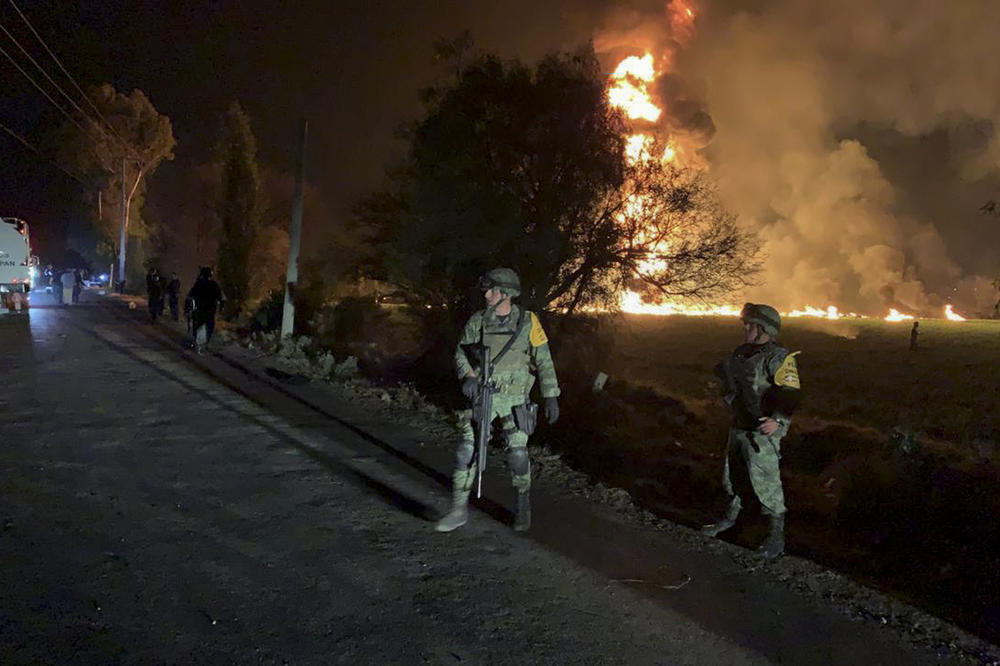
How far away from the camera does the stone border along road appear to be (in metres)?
3.87

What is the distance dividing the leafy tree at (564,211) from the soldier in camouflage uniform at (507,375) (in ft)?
41.7

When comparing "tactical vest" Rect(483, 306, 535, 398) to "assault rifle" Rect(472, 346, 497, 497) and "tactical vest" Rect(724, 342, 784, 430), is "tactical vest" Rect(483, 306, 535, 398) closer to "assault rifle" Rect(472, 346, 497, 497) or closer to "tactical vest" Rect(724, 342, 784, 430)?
"assault rifle" Rect(472, 346, 497, 497)

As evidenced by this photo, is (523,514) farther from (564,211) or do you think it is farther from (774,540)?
(564,211)

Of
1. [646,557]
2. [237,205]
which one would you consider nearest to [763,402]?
[646,557]

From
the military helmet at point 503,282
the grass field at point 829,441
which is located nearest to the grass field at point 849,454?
the grass field at point 829,441

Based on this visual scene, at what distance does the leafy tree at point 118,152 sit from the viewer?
1918 inches

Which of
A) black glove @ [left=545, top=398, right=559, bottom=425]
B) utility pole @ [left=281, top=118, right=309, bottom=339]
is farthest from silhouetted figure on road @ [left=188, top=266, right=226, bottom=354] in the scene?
black glove @ [left=545, top=398, right=559, bottom=425]

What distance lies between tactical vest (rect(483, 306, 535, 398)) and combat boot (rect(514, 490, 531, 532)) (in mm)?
769

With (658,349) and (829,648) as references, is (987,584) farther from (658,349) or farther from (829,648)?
(658,349)

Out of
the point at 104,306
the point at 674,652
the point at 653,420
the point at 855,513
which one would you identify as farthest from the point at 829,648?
the point at 104,306

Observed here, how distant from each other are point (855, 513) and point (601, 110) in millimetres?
13065

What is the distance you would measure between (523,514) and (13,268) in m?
24.8

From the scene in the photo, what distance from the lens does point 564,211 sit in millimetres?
18594

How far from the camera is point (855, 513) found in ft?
27.9
